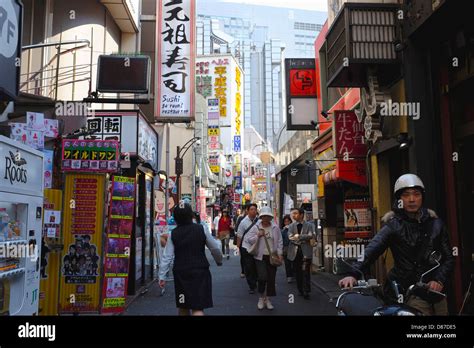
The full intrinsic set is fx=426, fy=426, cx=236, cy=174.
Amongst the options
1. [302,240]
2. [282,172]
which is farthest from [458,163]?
[282,172]

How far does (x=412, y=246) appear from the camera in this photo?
12.3ft

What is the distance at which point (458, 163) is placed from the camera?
23.2ft

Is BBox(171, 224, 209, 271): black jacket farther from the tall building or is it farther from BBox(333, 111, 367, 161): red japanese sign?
the tall building

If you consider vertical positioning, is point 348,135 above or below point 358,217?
above

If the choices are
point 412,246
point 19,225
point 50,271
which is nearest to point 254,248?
point 50,271

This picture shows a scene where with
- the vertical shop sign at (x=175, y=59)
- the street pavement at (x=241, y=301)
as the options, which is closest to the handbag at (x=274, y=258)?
the street pavement at (x=241, y=301)

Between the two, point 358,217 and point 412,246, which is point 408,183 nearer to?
point 412,246

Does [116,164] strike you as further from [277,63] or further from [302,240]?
[277,63]

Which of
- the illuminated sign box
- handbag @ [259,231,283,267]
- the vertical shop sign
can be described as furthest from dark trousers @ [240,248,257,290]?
the vertical shop sign

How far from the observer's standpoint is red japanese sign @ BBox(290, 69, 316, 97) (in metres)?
14.9

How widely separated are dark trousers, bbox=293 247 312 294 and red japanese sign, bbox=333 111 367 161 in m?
2.54

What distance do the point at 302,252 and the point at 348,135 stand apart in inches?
116

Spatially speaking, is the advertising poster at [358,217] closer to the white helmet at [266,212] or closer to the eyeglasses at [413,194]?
the white helmet at [266,212]

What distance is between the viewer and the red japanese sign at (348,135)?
10.0 m
